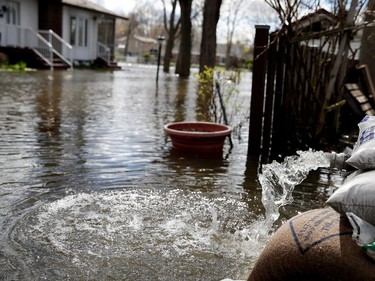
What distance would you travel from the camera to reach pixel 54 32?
2761 centimetres

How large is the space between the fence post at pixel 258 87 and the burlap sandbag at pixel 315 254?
4188 mm

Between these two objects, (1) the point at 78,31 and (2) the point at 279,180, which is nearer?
(2) the point at 279,180

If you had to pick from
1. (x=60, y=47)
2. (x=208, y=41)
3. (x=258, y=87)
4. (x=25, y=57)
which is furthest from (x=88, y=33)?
(x=258, y=87)

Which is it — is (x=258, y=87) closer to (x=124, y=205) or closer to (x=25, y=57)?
(x=124, y=205)

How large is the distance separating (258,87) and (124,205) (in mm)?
2931

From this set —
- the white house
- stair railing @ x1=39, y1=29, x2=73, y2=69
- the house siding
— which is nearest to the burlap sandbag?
the white house

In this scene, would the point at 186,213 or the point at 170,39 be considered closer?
the point at 186,213

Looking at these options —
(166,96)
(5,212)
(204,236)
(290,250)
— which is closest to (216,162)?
(204,236)

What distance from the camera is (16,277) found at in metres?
3.05

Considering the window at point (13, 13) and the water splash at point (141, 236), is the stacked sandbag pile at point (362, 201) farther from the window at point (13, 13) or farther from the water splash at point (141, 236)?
the window at point (13, 13)

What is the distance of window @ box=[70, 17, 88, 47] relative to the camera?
29.8 m

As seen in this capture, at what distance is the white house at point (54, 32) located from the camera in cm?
2459

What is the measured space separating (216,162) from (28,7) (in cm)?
2346

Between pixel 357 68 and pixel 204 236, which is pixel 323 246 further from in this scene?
pixel 357 68
